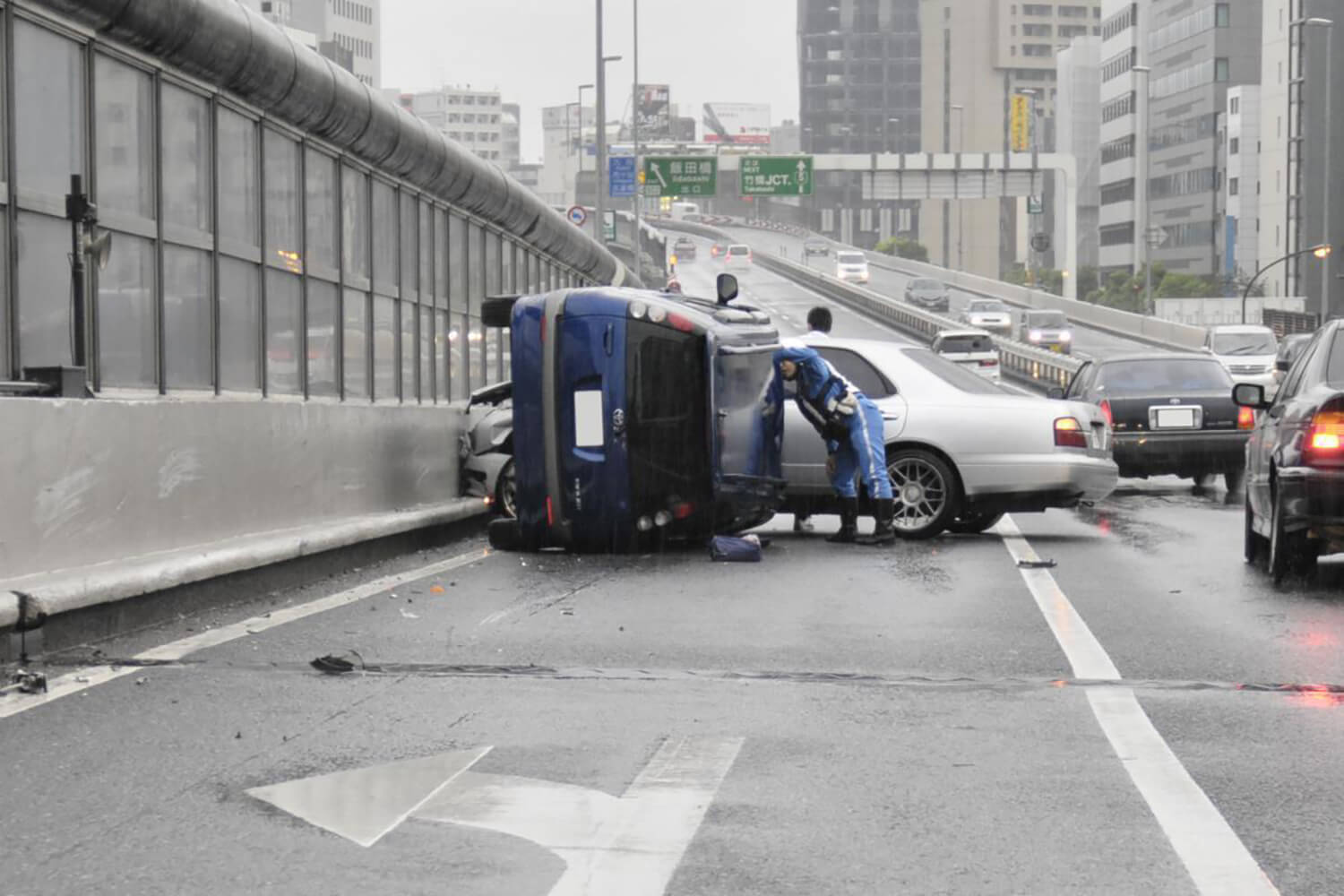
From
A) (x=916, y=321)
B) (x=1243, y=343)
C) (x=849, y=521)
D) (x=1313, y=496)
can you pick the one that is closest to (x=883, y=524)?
(x=849, y=521)

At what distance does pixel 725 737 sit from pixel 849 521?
8800mm

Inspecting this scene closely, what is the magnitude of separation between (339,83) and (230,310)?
3232 millimetres

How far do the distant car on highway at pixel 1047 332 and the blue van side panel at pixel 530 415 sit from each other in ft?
202

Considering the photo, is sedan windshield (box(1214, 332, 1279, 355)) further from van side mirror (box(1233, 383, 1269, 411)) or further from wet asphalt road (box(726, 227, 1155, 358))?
van side mirror (box(1233, 383, 1269, 411))

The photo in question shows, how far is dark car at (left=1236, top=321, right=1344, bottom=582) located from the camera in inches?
443

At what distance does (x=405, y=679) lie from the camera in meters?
7.91

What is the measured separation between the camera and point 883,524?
599 inches

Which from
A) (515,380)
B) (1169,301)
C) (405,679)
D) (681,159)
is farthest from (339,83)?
(1169,301)

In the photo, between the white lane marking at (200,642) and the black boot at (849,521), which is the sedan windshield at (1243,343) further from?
the white lane marking at (200,642)

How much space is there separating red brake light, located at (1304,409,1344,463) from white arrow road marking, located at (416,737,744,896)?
6039mm

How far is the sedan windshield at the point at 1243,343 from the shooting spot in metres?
48.3

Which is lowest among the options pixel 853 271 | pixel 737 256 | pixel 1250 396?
pixel 1250 396

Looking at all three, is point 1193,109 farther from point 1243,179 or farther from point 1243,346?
point 1243,346

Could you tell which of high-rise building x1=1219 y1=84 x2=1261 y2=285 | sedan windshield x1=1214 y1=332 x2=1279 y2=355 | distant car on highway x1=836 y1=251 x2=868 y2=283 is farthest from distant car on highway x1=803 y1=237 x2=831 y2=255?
sedan windshield x1=1214 y1=332 x2=1279 y2=355
